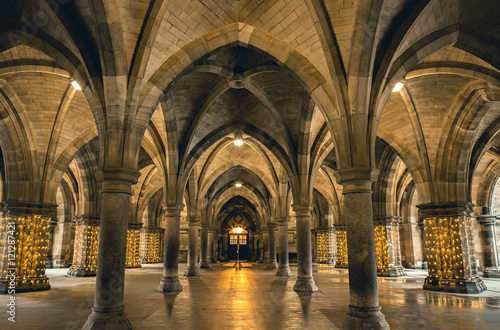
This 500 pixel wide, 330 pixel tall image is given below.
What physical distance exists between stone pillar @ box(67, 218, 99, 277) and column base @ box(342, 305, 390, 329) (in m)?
13.7

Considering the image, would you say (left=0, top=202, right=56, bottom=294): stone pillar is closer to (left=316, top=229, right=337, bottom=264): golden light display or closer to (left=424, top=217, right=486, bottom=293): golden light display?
(left=424, top=217, right=486, bottom=293): golden light display

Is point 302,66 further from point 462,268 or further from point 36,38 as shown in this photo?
point 462,268

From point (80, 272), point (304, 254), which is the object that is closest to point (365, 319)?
point (304, 254)

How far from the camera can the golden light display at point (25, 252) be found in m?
10.8

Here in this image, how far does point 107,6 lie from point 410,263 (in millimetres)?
23932

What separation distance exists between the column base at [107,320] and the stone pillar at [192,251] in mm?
10753

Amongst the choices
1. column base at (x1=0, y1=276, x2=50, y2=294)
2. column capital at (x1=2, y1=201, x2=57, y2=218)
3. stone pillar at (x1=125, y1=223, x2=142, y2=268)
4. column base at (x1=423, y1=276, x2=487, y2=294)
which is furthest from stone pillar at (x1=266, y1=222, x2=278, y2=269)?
column capital at (x1=2, y1=201, x2=57, y2=218)

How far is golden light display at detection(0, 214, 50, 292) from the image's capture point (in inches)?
426

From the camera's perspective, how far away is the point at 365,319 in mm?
5805

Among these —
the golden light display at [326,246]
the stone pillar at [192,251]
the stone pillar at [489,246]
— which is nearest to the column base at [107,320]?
the stone pillar at [192,251]

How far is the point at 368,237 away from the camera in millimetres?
6195

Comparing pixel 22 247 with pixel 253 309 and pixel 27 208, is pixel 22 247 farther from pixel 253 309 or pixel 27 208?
pixel 253 309

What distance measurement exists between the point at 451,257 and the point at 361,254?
7.03 metres

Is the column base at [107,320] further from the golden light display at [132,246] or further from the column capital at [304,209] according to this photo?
the golden light display at [132,246]
